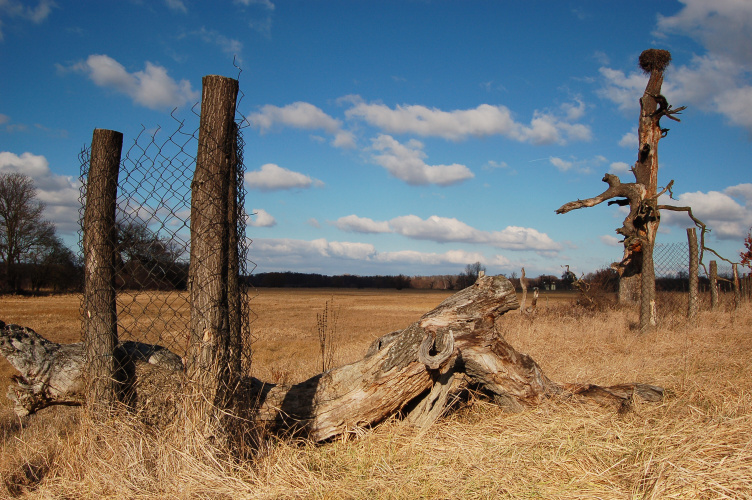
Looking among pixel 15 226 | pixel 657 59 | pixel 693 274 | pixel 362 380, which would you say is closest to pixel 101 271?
pixel 362 380

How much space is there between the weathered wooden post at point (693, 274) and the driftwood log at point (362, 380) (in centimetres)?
786

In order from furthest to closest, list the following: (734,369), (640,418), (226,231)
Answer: (734,369)
(640,418)
(226,231)

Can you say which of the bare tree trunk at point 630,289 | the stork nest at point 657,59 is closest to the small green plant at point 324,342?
the bare tree trunk at point 630,289

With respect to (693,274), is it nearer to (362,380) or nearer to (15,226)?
(362,380)

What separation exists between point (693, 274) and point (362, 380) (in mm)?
10669

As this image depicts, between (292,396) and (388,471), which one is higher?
(292,396)

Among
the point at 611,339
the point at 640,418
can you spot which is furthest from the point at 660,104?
the point at 640,418

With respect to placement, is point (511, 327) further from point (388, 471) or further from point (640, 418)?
point (388, 471)

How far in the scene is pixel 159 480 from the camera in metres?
3.06

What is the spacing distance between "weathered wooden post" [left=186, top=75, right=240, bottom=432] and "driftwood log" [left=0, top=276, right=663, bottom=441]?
0.97 ft

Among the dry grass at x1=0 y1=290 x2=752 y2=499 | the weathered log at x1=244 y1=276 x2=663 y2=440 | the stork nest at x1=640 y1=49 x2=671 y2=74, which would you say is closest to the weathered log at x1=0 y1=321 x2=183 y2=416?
the dry grass at x1=0 y1=290 x2=752 y2=499

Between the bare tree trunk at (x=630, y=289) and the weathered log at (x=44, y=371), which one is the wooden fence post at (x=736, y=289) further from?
the weathered log at (x=44, y=371)

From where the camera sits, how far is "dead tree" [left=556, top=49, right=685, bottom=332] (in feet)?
44.2

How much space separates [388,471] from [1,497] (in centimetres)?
257
